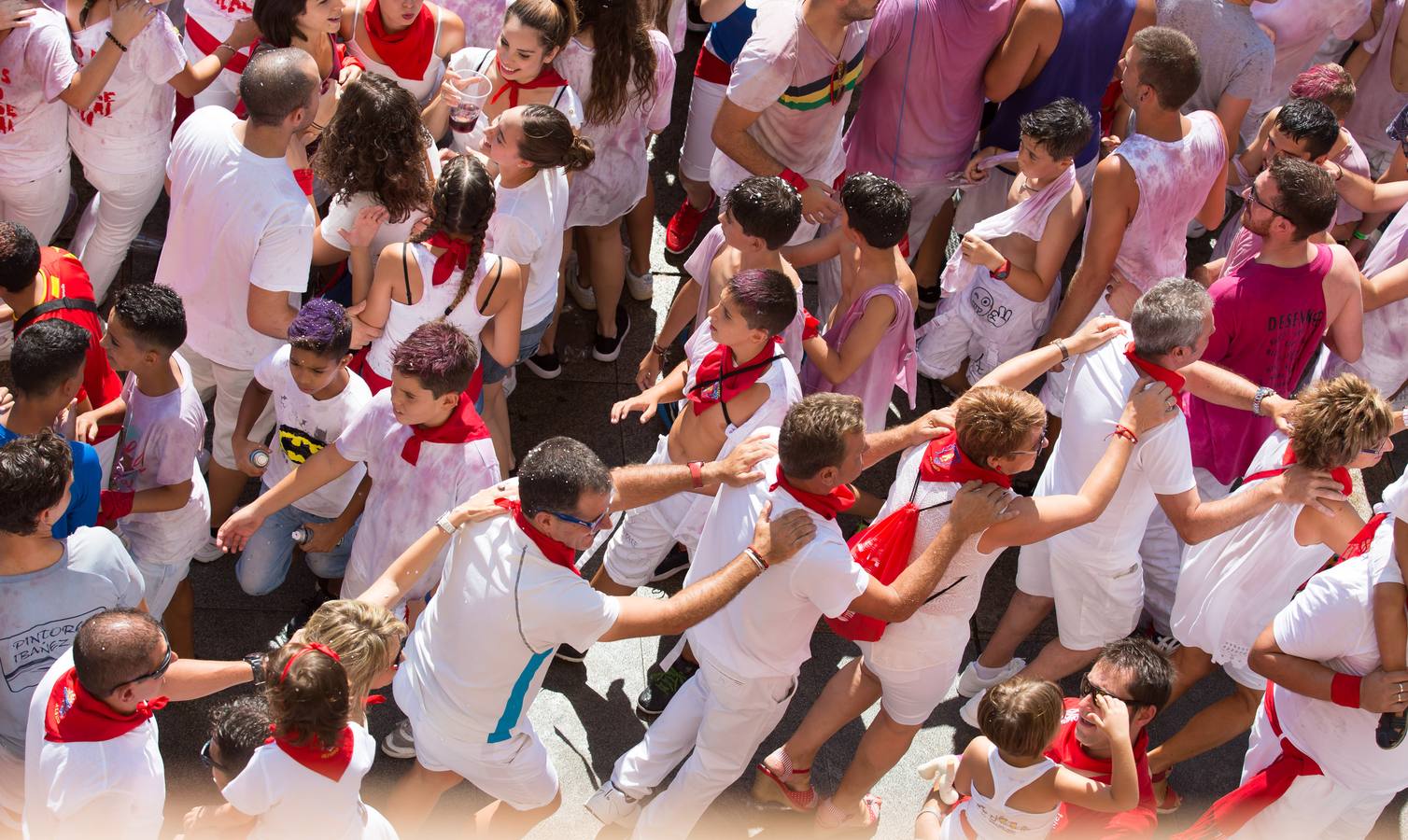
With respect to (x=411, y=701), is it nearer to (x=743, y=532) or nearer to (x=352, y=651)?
(x=352, y=651)

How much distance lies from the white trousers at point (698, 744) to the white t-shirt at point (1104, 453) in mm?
1299

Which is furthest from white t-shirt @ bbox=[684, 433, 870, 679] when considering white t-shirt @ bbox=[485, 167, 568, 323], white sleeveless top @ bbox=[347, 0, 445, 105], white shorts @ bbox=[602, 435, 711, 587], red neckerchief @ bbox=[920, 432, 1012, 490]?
white sleeveless top @ bbox=[347, 0, 445, 105]

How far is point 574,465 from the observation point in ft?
12.7

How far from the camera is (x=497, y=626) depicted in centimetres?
397

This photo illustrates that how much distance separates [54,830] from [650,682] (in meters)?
2.29

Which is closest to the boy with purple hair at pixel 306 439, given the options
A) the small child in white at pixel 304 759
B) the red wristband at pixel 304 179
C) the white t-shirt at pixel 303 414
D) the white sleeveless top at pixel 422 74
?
the white t-shirt at pixel 303 414

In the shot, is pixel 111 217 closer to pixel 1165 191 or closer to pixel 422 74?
pixel 422 74

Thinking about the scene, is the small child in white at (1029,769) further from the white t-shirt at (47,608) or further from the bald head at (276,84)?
the bald head at (276,84)

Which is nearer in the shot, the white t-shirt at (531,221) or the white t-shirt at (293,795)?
the white t-shirt at (293,795)

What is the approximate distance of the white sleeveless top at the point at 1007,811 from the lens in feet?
13.8

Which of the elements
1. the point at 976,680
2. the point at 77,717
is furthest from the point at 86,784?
the point at 976,680

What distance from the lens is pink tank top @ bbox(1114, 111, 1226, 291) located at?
18.9ft

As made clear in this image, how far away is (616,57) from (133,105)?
6.56 feet

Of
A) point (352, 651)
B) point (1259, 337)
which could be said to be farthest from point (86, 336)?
point (1259, 337)
